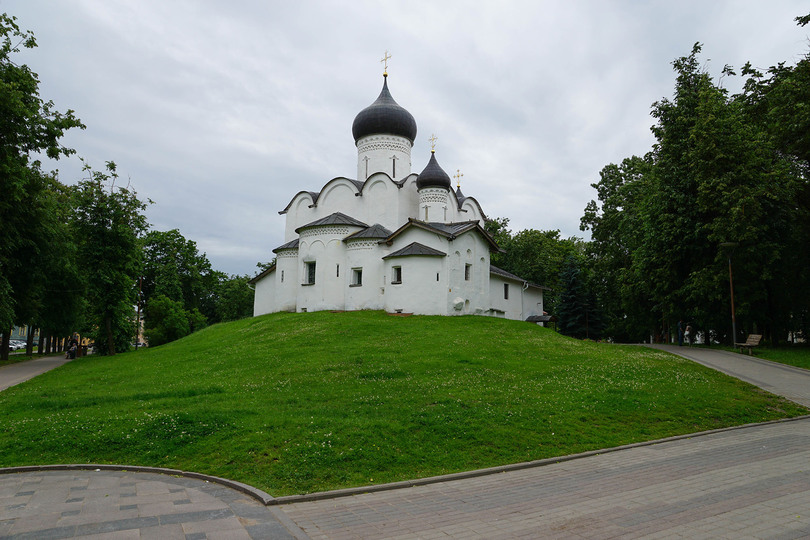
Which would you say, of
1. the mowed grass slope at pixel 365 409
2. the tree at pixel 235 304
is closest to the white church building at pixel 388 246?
the mowed grass slope at pixel 365 409

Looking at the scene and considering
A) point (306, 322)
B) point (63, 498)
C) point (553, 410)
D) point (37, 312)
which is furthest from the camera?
point (37, 312)

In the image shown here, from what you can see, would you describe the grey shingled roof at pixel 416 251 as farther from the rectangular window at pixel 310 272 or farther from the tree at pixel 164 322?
the tree at pixel 164 322

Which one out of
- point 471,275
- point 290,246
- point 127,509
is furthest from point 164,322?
point 127,509

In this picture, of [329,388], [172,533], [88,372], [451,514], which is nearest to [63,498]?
[172,533]

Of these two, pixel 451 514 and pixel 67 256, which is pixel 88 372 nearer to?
pixel 67 256

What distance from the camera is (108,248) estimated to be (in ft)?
92.5

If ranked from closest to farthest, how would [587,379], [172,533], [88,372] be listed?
1. [172,533]
2. [587,379]
3. [88,372]

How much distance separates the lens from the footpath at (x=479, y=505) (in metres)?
5.64

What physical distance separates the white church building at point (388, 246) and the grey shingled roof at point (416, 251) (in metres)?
0.06

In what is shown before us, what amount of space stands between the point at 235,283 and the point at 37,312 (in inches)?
1107

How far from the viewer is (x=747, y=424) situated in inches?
446

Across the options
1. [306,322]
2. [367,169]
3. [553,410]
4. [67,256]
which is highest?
[367,169]

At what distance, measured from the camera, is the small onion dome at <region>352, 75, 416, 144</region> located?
3619cm

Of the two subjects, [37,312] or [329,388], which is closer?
[329,388]
